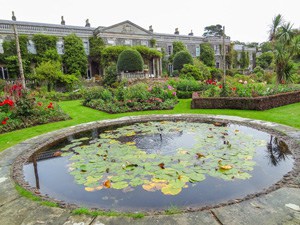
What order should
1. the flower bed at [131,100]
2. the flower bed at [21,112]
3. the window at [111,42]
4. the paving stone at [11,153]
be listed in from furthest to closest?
1. the window at [111,42]
2. the flower bed at [131,100]
3. the flower bed at [21,112]
4. the paving stone at [11,153]

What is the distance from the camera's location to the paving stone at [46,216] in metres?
2.33

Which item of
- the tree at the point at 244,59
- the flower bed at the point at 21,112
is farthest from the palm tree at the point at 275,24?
the tree at the point at 244,59

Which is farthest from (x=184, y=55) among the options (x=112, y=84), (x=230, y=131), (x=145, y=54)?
(x=230, y=131)

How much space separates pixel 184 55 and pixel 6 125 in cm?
2031

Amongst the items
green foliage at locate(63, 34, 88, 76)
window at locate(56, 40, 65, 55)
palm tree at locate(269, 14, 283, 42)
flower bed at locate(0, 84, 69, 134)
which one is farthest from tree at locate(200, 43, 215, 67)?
flower bed at locate(0, 84, 69, 134)

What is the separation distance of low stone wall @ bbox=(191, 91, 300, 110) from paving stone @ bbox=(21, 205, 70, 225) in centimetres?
794

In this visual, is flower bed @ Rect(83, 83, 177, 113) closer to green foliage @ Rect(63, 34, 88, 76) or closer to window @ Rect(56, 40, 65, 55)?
green foliage @ Rect(63, 34, 88, 76)

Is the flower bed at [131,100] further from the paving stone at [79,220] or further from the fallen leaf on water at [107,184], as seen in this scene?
the paving stone at [79,220]

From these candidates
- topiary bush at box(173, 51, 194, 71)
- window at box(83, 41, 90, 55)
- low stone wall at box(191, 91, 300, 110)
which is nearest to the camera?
low stone wall at box(191, 91, 300, 110)

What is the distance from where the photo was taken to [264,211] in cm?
233

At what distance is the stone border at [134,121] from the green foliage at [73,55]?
712 inches

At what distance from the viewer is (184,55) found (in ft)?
79.5

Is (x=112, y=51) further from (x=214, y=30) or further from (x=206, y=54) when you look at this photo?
(x=214, y=30)

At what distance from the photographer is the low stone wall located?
8.66 metres
